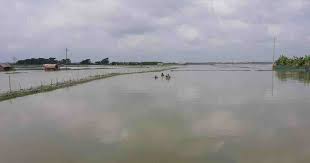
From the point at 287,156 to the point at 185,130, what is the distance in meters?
4.03

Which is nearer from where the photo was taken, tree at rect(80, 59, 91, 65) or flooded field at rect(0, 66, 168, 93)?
flooded field at rect(0, 66, 168, 93)

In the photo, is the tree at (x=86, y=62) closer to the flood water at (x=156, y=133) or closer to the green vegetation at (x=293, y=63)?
the green vegetation at (x=293, y=63)

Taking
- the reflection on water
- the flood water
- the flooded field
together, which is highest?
the flooded field

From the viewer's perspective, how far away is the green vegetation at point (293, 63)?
78625mm

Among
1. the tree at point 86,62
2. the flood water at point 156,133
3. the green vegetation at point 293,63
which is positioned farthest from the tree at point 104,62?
the flood water at point 156,133

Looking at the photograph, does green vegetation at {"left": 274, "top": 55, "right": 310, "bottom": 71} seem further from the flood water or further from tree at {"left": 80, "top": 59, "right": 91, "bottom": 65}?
tree at {"left": 80, "top": 59, "right": 91, "bottom": 65}

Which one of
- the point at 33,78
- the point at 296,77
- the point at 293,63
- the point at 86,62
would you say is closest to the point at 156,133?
the point at 33,78

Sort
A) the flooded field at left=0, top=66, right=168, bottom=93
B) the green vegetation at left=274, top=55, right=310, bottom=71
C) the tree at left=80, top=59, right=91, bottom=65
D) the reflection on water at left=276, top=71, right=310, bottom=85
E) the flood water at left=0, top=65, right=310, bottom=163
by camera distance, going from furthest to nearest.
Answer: the tree at left=80, top=59, right=91, bottom=65, the green vegetation at left=274, top=55, right=310, bottom=71, the reflection on water at left=276, top=71, right=310, bottom=85, the flooded field at left=0, top=66, right=168, bottom=93, the flood water at left=0, top=65, right=310, bottom=163

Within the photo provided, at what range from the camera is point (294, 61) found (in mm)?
86000

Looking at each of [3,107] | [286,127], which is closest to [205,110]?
[286,127]

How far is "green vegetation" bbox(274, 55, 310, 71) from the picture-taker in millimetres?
78625

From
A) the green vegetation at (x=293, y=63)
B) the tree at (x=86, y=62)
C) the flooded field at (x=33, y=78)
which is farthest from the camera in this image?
the tree at (x=86, y=62)

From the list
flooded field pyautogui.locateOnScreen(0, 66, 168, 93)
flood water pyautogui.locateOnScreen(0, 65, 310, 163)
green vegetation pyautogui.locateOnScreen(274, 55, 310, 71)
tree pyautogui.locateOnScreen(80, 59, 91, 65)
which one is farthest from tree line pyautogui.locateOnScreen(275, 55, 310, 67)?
tree pyautogui.locateOnScreen(80, 59, 91, 65)

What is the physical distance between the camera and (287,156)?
9.66 meters
